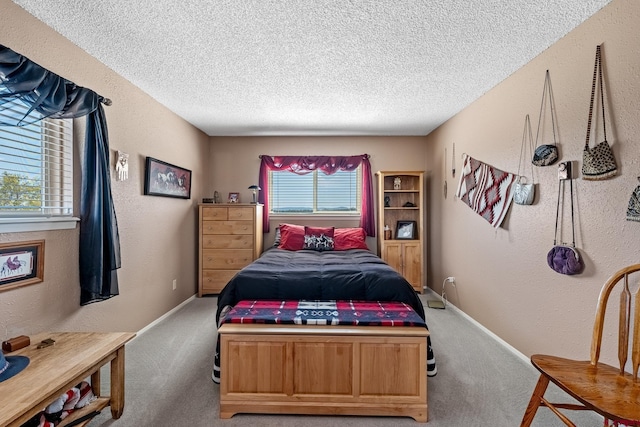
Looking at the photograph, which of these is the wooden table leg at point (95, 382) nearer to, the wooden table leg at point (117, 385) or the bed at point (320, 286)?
the wooden table leg at point (117, 385)

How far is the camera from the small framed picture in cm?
431

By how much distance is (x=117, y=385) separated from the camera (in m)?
1.70

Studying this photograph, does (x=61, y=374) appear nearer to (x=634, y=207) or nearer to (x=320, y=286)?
(x=320, y=286)

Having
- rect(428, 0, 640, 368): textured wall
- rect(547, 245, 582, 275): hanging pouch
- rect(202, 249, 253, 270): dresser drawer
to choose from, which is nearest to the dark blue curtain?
rect(202, 249, 253, 270): dresser drawer

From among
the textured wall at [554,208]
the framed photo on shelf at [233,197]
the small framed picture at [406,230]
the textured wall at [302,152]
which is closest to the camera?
the textured wall at [554,208]

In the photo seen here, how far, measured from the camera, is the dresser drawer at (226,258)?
399 centimetres

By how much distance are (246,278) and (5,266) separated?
1.38 meters

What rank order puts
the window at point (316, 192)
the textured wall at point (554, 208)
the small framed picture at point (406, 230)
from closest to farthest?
the textured wall at point (554, 208)
the small framed picture at point (406, 230)
the window at point (316, 192)

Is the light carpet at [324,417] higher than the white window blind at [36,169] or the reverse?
the reverse

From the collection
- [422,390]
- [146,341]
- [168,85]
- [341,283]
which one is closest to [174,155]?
[168,85]

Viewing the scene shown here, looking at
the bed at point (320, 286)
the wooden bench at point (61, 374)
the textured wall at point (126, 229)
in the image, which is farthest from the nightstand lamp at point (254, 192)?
the wooden bench at point (61, 374)

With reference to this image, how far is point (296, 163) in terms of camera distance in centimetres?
447

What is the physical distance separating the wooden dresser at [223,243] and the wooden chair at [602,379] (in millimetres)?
3276

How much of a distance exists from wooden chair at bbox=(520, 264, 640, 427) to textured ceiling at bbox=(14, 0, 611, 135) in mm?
1582
